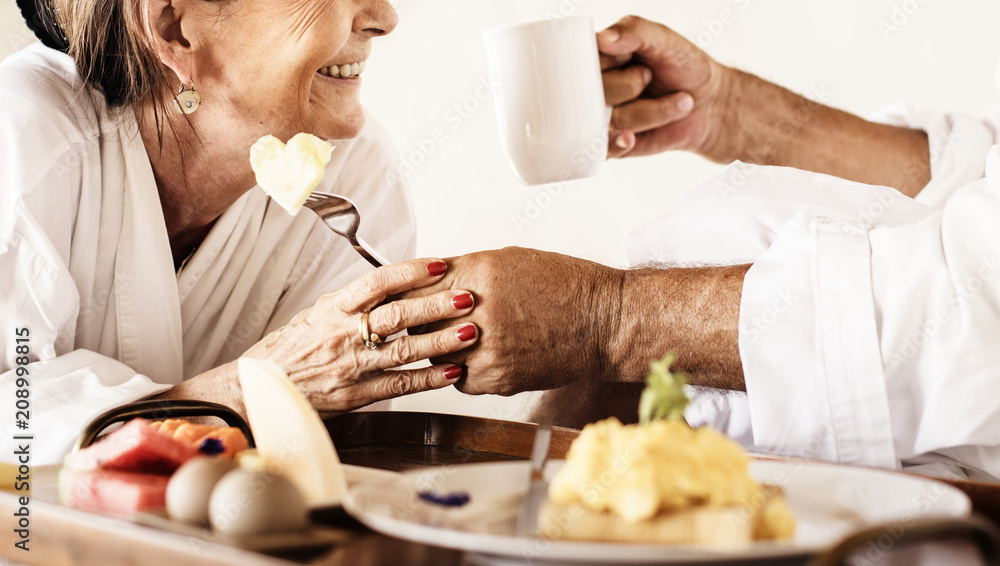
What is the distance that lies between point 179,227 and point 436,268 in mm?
762

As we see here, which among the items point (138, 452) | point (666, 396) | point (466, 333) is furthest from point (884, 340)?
point (138, 452)

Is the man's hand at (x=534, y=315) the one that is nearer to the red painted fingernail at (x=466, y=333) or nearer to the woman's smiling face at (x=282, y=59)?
the red painted fingernail at (x=466, y=333)

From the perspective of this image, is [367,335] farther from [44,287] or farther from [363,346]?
[44,287]

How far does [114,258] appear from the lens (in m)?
1.38

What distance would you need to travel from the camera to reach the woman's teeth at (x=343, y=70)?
1.47 metres

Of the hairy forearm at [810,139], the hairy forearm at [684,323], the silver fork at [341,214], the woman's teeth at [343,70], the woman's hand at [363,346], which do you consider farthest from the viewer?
the hairy forearm at [810,139]

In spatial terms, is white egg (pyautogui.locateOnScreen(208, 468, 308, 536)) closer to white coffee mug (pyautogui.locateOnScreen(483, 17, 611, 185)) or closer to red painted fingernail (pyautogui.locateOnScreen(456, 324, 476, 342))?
red painted fingernail (pyautogui.locateOnScreen(456, 324, 476, 342))

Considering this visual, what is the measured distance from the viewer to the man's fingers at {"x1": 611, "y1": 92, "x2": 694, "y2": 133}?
1.63 metres

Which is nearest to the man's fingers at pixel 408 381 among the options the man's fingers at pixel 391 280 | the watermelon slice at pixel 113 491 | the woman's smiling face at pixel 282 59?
the man's fingers at pixel 391 280

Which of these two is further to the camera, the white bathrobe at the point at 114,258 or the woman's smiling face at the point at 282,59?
the woman's smiling face at the point at 282,59

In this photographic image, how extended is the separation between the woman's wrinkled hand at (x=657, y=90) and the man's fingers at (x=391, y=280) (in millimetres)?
662

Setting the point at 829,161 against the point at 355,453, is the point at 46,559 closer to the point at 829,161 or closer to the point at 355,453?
the point at 355,453

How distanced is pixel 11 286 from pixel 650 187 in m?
1.92

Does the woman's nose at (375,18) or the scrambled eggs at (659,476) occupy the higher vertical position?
the woman's nose at (375,18)
